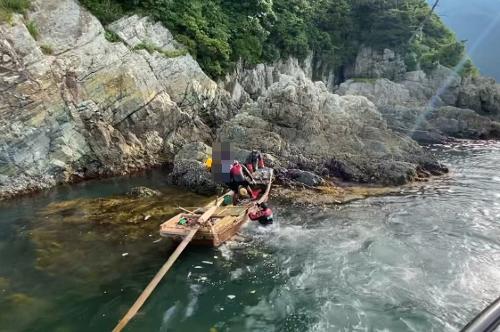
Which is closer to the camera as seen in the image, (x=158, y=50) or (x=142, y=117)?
(x=142, y=117)

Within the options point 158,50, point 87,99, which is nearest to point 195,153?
point 87,99

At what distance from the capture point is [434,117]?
4228 cm

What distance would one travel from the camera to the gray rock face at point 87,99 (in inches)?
825

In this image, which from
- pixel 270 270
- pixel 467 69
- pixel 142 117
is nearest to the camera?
pixel 270 270

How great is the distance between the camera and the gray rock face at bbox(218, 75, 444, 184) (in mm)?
22906

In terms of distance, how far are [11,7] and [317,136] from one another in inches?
758

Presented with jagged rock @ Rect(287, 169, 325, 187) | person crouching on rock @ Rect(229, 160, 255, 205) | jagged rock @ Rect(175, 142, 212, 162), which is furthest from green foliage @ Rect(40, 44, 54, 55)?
jagged rock @ Rect(287, 169, 325, 187)

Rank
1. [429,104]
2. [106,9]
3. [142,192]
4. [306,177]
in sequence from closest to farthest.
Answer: [142,192] < [306,177] < [106,9] < [429,104]

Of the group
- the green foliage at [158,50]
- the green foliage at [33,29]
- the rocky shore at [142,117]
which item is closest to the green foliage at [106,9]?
the rocky shore at [142,117]

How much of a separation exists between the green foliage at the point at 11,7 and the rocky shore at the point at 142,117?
0.46 metres

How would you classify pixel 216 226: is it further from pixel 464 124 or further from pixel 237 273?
pixel 464 124

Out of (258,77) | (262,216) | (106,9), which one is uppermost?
(106,9)

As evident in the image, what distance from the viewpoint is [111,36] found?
27.9m

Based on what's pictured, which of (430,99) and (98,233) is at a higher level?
(430,99)
